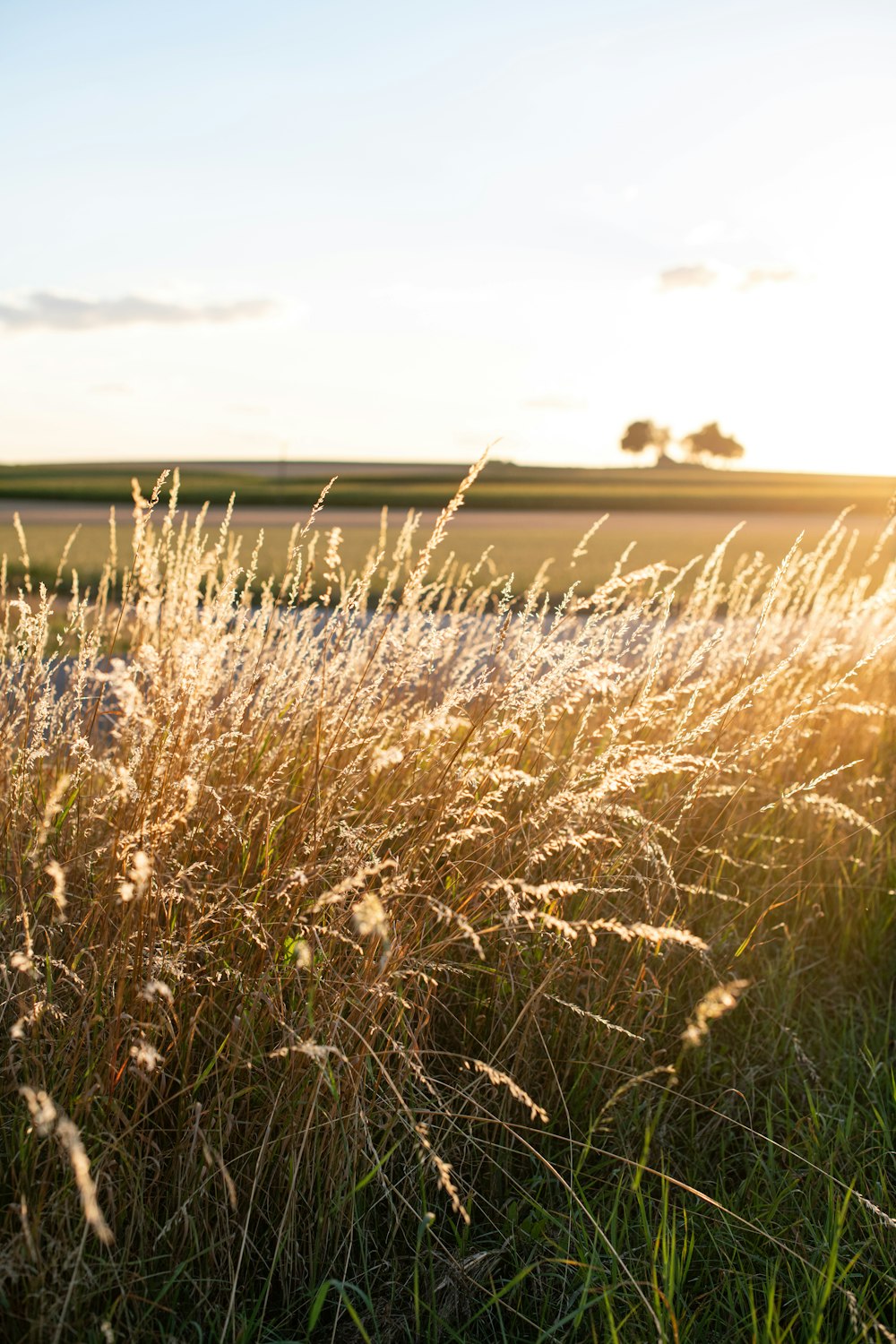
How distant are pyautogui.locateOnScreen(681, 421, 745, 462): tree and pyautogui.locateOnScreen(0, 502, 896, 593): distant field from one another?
47.2 m

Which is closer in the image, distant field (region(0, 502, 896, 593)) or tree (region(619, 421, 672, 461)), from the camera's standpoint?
distant field (region(0, 502, 896, 593))

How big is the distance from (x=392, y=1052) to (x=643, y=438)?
327ft

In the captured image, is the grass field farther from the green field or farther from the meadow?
the meadow

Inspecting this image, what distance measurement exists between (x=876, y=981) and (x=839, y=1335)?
4.57 ft

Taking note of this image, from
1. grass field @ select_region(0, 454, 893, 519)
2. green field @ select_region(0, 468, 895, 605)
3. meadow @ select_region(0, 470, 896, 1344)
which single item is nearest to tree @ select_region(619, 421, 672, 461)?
grass field @ select_region(0, 454, 893, 519)

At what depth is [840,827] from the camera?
3.69 metres

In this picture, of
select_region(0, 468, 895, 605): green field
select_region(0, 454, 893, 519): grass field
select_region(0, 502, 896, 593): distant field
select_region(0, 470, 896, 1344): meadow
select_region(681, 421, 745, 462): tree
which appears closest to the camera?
select_region(0, 470, 896, 1344): meadow

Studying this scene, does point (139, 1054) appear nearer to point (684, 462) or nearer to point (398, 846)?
point (398, 846)

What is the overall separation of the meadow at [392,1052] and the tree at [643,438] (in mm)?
98115

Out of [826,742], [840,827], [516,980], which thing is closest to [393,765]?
[516,980]

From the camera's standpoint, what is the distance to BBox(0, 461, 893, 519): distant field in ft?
152

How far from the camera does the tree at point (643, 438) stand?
9588 centimetres

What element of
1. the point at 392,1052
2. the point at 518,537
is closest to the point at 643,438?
the point at 518,537

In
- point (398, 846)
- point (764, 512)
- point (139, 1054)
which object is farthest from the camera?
point (764, 512)
